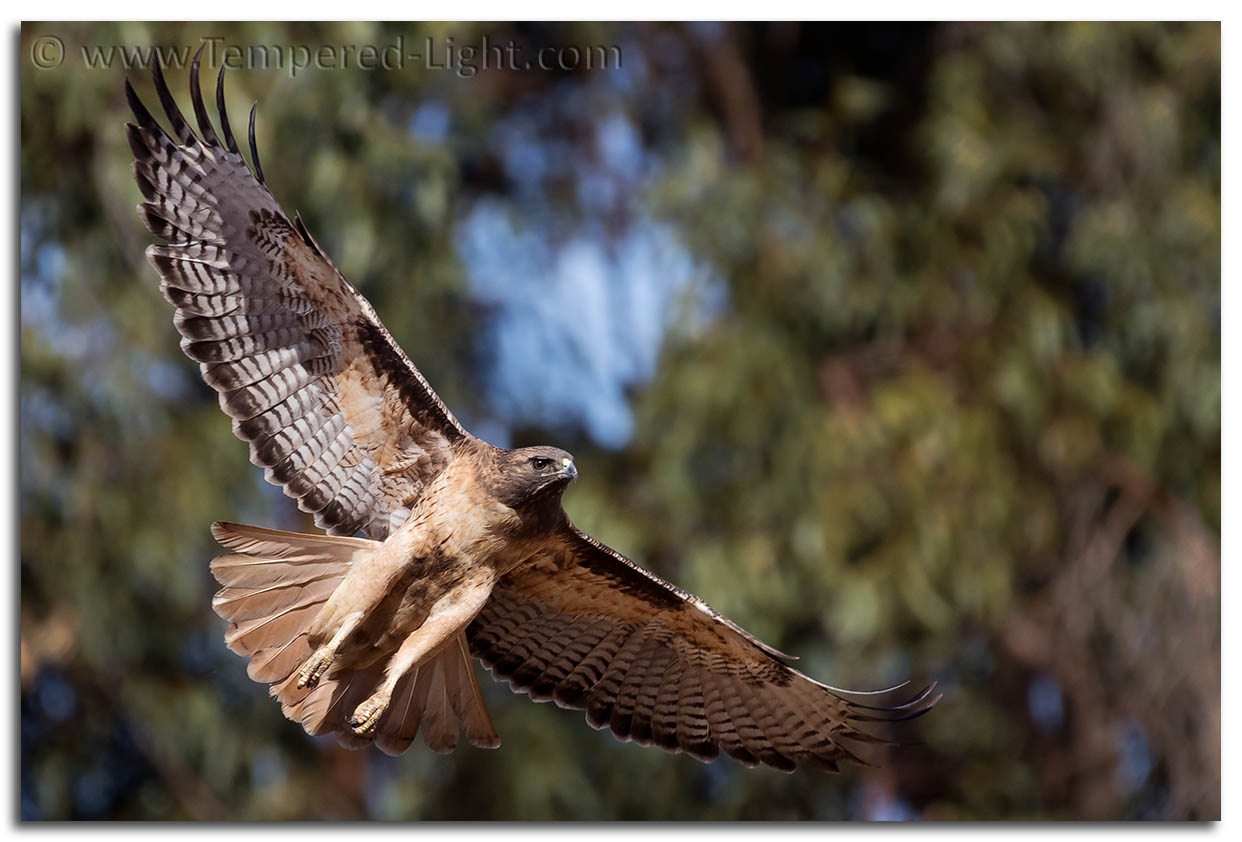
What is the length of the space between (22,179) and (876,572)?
11.8 ft

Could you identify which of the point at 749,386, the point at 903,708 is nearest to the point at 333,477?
the point at 903,708

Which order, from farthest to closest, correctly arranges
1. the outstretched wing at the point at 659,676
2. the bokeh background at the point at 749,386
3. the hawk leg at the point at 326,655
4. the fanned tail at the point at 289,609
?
the bokeh background at the point at 749,386
the outstretched wing at the point at 659,676
the fanned tail at the point at 289,609
the hawk leg at the point at 326,655

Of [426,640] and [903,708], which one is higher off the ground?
[426,640]

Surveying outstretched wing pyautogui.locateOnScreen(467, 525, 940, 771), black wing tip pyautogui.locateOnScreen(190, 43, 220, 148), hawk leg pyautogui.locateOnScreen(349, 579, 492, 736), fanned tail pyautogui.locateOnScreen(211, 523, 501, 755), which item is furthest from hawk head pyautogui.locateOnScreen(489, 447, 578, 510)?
black wing tip pyautogui.locateOnScreen(190, 43, 220, 148)

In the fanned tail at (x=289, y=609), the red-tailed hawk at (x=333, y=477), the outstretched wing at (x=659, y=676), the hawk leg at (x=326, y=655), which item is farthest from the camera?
the outstretched wing at (x=659, y=676)

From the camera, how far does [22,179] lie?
5895 mm

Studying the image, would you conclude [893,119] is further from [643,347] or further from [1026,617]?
[1026,617]

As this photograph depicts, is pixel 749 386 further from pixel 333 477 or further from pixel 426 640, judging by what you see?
pixel 426 640

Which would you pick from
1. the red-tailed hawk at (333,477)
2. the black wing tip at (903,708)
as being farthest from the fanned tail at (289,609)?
the black wing tip at (903,708)

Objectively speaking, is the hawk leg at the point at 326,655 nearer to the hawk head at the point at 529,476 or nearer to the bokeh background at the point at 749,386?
the hawk head at the point at 529,476

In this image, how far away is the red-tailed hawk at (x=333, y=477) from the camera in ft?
10.1

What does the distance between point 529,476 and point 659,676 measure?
107 cm

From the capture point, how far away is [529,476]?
120 inches

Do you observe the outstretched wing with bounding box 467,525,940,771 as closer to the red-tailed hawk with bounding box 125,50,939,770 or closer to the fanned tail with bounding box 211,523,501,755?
the red-tailed hawk with bounding box 125,50,939,770
